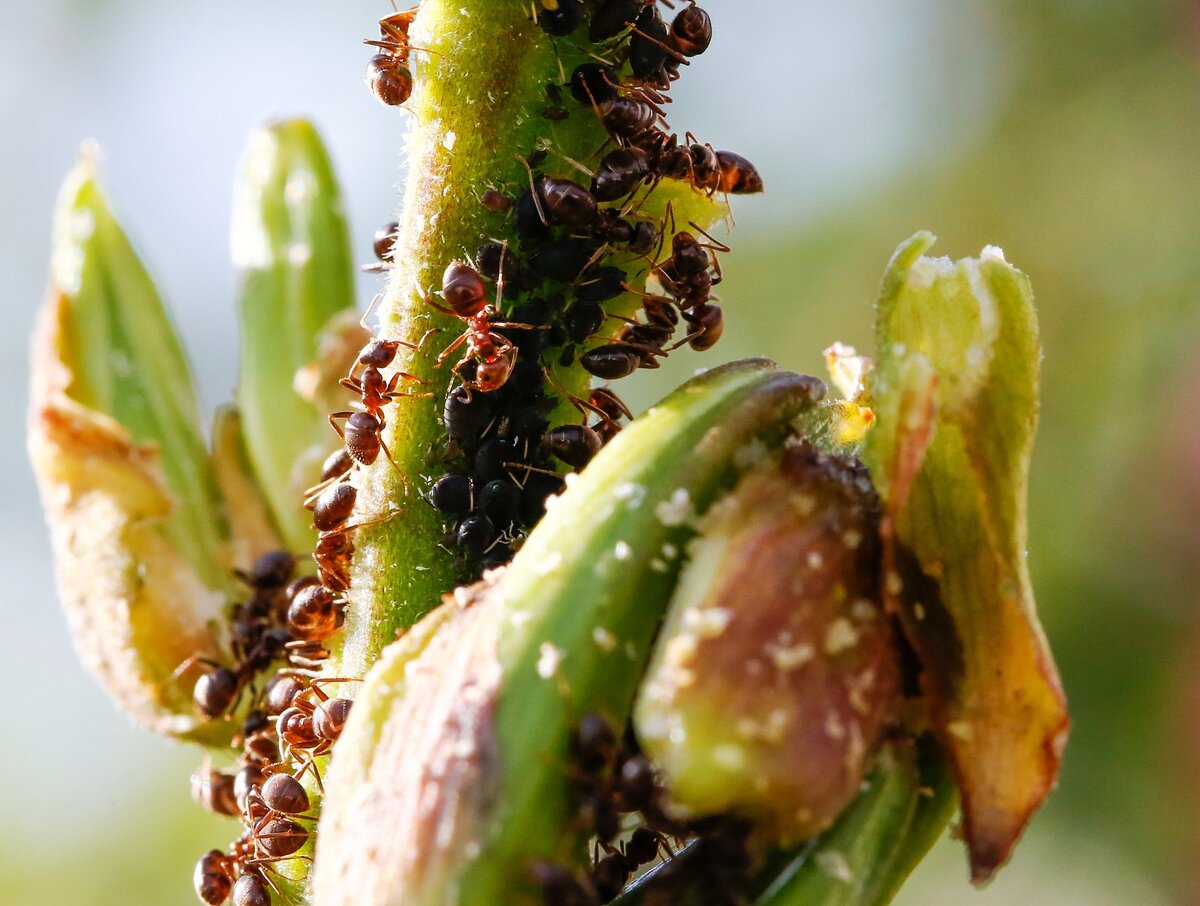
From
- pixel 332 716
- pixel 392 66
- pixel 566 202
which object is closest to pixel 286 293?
pixel 392 66

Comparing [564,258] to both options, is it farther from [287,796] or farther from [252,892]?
[252,892]

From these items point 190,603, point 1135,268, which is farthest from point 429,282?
point 1135,268

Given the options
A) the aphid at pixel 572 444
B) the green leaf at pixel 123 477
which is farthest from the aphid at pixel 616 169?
the green leaf at pixel 123 477

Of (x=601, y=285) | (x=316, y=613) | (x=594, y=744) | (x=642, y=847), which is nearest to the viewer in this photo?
(x=594, y=744)

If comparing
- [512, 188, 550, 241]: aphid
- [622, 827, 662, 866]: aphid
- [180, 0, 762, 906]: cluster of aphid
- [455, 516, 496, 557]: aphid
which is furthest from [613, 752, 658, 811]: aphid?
[512, 188, 550, 241]: aphid

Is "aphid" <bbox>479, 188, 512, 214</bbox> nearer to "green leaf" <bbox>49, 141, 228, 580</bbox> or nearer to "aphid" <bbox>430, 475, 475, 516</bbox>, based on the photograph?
"aphid" <bbox>430, 475, 475, 516</bbox>

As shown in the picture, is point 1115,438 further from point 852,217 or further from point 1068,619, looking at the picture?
point 852,217
